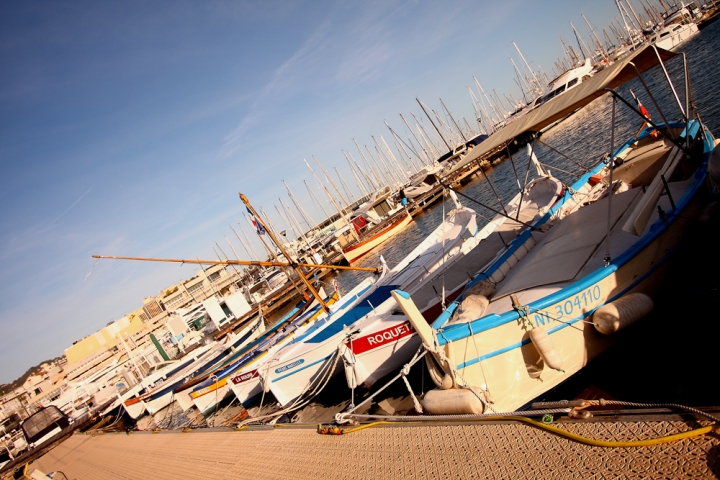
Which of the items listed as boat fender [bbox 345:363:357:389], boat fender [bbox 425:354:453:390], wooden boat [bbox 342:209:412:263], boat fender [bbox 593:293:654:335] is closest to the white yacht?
wooden boat [bbox 342:209:412:263]

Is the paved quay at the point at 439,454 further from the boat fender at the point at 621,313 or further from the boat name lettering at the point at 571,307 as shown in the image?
the boat fender at the point at 621,313

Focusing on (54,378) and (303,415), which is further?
(54,378)

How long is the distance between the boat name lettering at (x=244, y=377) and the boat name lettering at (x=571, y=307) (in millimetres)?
12050

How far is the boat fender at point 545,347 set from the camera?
672cm

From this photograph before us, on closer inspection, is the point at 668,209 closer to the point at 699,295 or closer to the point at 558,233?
the point at 699,295

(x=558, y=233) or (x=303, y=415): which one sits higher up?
(x=558, y=233)

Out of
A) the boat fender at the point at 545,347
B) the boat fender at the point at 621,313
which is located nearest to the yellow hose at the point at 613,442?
the boat fender at the point at 545,347

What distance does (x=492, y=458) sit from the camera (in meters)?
5.02

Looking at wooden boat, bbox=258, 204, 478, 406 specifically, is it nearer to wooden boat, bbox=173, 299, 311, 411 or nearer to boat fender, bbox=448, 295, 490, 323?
boat fender, bbox=448, 295, 490, 323

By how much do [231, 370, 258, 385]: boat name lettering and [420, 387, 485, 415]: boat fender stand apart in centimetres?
1035

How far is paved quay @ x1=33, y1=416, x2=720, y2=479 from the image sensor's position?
12.8 feet

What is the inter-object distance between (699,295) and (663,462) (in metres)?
5.52

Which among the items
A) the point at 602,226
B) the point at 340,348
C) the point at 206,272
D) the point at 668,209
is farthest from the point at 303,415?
the point at 206,272

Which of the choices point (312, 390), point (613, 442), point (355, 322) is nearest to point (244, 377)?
point (312, 390)
